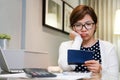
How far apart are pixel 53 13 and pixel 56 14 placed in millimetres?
108

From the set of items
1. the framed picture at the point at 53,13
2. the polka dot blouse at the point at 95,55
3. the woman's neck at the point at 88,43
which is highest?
the framed picture at the point at 53,13

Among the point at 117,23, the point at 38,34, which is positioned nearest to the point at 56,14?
the point at 38,34

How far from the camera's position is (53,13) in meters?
3.20

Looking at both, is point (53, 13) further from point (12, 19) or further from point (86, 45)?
point (86, 45)

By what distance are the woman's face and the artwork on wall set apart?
57.7 inches

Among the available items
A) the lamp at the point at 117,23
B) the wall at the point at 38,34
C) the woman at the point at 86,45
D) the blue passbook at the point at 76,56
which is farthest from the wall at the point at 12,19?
the lamp at the point at 117,23

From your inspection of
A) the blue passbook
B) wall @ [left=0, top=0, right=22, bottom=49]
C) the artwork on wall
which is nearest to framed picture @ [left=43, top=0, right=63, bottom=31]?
the artwork on wall

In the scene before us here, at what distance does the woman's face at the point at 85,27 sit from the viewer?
4.77 feet

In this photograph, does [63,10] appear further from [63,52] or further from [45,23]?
[63,52]

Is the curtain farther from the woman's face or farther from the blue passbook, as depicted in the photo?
the blue passbook

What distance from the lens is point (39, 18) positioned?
2.87 m

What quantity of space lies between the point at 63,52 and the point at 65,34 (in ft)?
7.71

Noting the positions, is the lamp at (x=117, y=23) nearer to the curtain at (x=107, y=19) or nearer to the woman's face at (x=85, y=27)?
the curtain at (x=107, y=19)

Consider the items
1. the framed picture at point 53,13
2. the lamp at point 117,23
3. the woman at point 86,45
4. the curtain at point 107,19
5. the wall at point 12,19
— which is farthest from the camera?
the curtain at point 107,19
